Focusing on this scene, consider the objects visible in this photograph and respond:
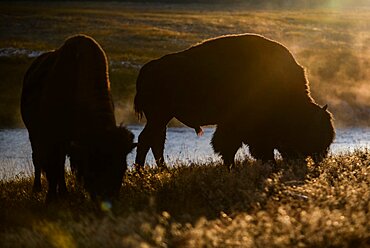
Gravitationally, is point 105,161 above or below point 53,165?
above

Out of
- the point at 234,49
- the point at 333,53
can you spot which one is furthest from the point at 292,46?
the point at 234,49

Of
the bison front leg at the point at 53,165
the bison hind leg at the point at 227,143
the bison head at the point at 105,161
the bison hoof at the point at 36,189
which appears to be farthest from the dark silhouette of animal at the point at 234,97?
the bison head at the point at 105,161

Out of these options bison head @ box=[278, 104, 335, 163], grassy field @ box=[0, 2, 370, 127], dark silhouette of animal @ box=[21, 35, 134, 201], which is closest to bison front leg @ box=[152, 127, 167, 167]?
bison head @ box=[278, 104, 335, 163]

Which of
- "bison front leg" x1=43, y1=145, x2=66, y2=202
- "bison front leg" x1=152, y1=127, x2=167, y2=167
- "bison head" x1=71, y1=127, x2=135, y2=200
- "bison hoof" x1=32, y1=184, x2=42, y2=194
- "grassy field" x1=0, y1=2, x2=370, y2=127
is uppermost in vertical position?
"bison head" x1=71, y1=127, x2=135, y2=200

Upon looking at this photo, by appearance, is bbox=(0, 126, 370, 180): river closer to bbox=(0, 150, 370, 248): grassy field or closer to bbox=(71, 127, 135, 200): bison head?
bbox=(0, 150, 370, 248): grassy field

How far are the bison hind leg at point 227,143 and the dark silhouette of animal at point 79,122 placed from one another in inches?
104

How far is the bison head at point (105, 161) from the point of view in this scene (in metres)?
7.71

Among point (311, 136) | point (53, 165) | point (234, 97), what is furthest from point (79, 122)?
point (311, 136)

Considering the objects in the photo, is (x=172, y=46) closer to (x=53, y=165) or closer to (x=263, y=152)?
(x=263, y=152)

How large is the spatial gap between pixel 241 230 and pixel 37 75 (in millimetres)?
4951

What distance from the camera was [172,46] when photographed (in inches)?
1770

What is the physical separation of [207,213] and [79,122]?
6.34 ft

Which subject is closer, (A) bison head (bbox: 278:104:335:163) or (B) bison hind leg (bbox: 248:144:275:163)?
(A) bison head (bbox: 278:104:335:163)

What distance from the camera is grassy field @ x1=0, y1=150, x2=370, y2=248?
19.8 ft
